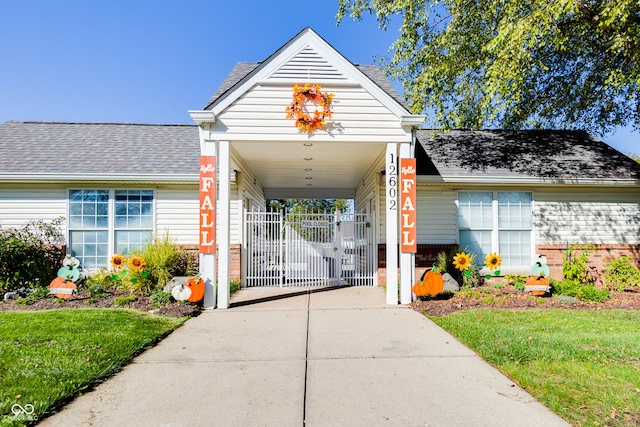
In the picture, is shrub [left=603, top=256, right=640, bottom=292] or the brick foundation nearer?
shrub [left=603, top=256, right=640, bottom=292]

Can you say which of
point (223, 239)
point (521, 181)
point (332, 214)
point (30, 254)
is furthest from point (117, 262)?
point (521, 181)

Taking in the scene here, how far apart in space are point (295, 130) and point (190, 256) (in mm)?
4858

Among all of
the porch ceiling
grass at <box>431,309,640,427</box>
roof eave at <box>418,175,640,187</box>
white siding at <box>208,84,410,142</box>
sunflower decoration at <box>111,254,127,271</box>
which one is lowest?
grass at <box>431,309,640,427</box>

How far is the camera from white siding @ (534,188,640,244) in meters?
10.2

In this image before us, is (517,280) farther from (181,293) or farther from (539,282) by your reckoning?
(181,293)

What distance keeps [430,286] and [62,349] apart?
6484 millimetres

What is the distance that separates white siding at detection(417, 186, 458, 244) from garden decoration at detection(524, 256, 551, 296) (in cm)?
212

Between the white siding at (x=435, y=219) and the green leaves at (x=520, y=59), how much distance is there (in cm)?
273

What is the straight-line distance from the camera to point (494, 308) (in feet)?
23.3

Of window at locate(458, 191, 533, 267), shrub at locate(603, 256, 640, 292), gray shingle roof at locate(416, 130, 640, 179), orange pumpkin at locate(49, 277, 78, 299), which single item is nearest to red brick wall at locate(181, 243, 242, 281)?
orange pumpkin at locate(49, 277, 78, 299)

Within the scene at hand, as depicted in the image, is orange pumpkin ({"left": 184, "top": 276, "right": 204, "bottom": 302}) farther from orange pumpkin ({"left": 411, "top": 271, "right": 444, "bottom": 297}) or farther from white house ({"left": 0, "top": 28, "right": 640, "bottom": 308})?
orange pumpkin ({"left": 411, "top": 271, "right": 444, "bottom": 297})

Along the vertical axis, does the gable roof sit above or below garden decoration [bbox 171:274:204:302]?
above

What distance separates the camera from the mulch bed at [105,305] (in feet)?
22.5

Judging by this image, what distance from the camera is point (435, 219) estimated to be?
10008 millimetres
